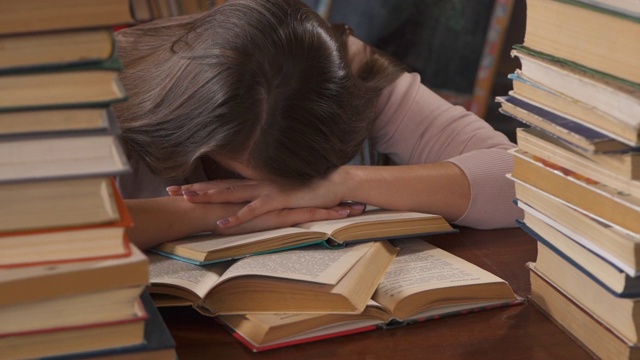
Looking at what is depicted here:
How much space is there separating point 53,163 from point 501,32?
5.69 feet

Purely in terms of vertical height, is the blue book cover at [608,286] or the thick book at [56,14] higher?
the thick book at [56,14]

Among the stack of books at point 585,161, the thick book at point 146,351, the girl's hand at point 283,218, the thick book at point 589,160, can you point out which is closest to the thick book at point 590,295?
the stack of books at point 585,161

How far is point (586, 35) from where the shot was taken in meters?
0.86

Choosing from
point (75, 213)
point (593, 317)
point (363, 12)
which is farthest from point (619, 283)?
point (363, 12)

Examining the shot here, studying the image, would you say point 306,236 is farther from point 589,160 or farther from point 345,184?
point 589,160

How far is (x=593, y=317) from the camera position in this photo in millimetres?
938

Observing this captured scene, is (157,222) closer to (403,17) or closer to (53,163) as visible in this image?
(53,163)

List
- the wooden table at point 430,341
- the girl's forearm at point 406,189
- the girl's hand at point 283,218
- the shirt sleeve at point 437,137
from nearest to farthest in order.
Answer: the wooden table at point 430,341, the girl's hand at point 283,218, the girl's forearm at point 406,189, the shirt sleeve at point 437,137

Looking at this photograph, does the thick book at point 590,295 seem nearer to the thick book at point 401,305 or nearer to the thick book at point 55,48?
the thick book at point 401,305

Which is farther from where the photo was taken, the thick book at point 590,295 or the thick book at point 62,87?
the thick book at point 590,295

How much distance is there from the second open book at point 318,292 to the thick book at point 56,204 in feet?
0.91

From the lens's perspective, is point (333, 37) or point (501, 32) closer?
point (333, 37)

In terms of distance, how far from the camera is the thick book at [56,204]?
0.73 m

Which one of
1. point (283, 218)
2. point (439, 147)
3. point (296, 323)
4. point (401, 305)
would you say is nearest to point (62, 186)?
point (296, 323)
